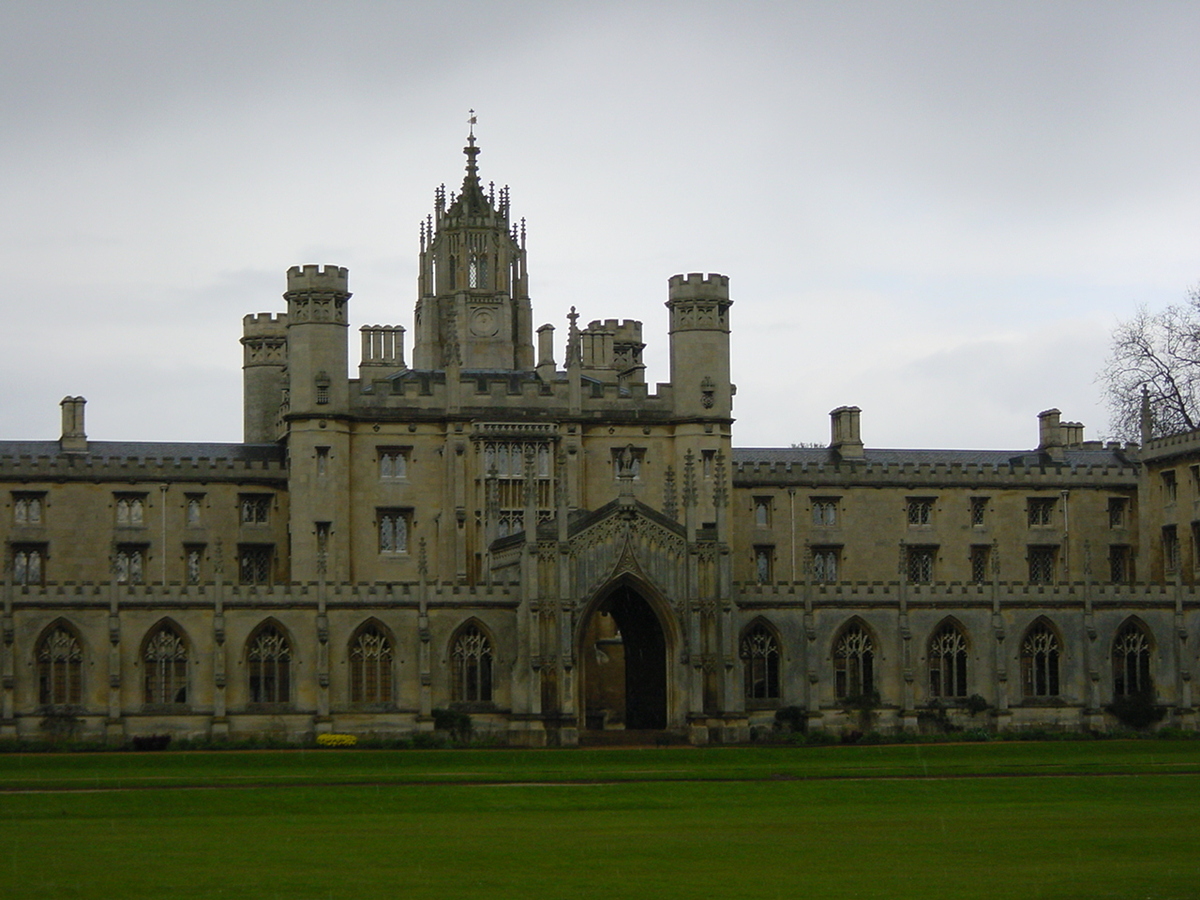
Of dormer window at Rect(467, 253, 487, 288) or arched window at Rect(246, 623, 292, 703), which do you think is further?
dormer window at Rect(467, 253, 487, 288)

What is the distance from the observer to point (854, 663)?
7025 cm

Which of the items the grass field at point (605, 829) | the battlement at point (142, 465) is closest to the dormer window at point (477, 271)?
the battlement at point (142, 465)

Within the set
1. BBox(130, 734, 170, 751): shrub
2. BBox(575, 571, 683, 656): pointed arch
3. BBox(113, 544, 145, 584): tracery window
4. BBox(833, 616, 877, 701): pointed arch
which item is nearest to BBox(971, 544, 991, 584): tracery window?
BBox(833, 616, 877, 701): pointed arch

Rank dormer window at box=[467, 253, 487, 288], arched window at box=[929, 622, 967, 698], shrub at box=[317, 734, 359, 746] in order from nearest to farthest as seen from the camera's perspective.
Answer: shrub at box=[317, 734, 359, 746] → arched window at box=[929, 622, 967, 698] → dormer window at box=[467, 253, 487, 288]

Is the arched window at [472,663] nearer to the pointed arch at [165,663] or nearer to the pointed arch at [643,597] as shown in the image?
the pointed arch at [643,597]

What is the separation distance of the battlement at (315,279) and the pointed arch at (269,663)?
1309cm

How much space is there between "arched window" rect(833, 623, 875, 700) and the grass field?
1528cm

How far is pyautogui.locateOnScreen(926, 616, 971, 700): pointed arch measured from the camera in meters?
70.7

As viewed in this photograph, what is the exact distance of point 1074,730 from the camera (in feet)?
229

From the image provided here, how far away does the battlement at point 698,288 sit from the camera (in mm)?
75625

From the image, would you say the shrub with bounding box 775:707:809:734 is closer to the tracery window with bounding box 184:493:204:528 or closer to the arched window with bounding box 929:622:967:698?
the arched window with bounding box 929:622:967:698

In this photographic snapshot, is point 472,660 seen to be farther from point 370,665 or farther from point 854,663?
point 854,663

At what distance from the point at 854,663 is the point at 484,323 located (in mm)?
20074

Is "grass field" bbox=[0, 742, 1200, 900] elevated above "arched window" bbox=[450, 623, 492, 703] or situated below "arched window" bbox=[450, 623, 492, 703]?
below
